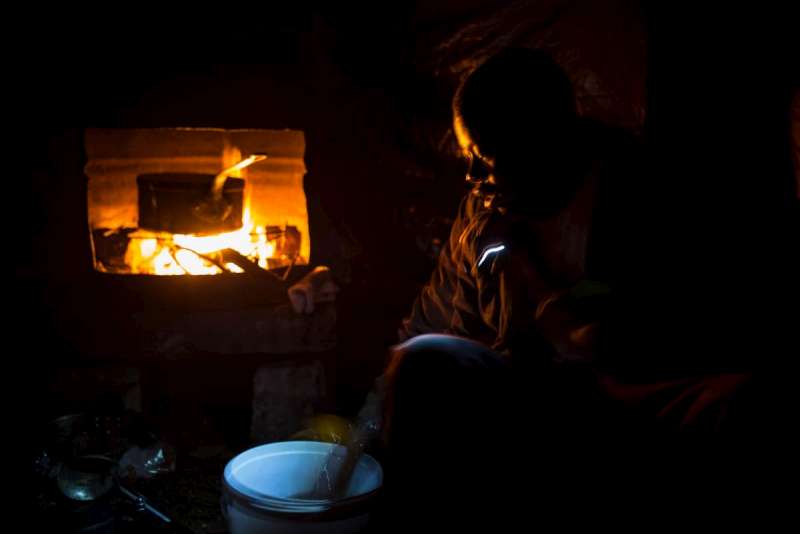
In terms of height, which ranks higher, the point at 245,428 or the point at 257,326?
the point at 257,326

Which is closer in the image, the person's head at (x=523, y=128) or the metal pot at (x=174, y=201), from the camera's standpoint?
the person's head at (x=523, y=128)

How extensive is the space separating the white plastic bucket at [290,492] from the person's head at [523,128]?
1066 mm

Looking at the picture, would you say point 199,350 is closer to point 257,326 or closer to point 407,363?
point 257,326

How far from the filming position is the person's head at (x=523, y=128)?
2416 millimetres

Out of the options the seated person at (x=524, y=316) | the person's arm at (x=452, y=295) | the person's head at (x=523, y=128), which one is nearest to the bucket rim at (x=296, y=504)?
the seated person at (x=524, y=316)

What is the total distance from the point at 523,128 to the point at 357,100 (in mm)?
1431

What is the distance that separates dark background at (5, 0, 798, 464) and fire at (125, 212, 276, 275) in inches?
13.2

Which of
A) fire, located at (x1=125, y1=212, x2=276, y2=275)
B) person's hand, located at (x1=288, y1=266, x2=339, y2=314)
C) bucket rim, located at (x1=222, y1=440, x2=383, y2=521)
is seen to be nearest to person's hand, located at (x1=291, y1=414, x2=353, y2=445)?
bucket rim, located at (x1=222, y1=440, x2=383, y2=521)

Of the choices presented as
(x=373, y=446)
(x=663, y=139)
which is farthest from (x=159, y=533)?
(x=663, y=139)

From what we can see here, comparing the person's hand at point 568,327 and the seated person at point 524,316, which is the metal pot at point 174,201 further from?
Result: the person's hand at point 568,327

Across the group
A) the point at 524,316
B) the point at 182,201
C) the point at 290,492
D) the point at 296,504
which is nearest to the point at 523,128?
the point at 524,316

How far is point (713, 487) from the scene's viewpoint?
1.81m

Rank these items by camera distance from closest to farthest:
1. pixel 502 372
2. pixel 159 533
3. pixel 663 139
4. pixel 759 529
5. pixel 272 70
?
pixel 759 529, pixel 502 372, pixel 159 533, pixel 663 139, pixel 272 70

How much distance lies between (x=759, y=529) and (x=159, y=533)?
6.76 ft
